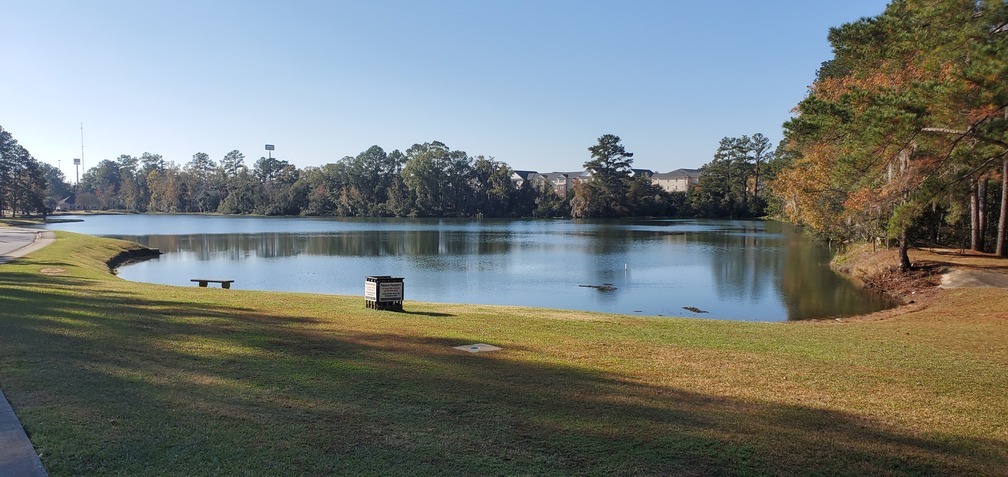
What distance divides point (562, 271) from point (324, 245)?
27.0m

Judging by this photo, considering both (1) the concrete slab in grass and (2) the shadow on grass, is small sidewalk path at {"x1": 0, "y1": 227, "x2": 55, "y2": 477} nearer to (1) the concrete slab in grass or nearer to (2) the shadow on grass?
(2) the shadow on grass

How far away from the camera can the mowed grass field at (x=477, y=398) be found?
17.9 feet

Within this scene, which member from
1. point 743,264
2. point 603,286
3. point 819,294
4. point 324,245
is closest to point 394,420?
point 603,286

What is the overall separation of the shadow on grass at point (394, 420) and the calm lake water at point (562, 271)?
52.4 ft

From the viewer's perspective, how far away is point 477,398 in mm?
7297

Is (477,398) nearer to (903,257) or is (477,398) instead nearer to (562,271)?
(903,257)

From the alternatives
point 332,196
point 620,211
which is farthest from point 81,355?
point 332,196

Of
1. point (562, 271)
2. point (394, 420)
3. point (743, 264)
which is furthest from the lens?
point (743, 264)

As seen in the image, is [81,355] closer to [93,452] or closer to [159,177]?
[93,452]

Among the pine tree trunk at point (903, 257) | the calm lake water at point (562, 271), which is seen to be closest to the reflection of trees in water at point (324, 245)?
the calm lake water at point (562, 271)

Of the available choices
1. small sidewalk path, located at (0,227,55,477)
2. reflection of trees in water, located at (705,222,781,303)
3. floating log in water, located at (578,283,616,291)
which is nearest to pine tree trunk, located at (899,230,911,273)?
reflection of trees in water, located at (705,222,781,303)

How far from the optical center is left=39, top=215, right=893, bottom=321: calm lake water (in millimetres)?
26500

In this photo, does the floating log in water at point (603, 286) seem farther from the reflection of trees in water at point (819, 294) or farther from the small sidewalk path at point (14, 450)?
the small sidewalk path at point (14, 450)

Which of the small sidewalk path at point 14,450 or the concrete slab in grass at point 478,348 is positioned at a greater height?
the small sidewalk path at point 14,450
